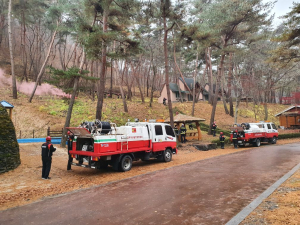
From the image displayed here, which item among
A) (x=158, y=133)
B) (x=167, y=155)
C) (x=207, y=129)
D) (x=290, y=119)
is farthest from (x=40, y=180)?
(x=290, y=119)

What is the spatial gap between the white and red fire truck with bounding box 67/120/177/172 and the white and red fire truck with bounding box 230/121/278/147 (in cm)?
1058

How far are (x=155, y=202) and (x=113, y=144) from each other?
13.1ft

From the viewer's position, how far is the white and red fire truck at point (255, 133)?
19.3m

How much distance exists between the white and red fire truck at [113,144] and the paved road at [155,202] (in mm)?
1507

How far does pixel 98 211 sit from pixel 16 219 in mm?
1794

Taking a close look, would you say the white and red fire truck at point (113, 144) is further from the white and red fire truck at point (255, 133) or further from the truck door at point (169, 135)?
the white and red fire truck at point (255, 133)

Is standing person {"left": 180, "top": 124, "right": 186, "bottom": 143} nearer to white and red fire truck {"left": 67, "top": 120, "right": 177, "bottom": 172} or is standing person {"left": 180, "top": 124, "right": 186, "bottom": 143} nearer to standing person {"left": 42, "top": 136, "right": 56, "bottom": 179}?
white and red fire truck {"left": 67, "top": 120, "right": 177, "bottom": 172}

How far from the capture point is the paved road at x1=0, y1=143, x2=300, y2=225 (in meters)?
4.77

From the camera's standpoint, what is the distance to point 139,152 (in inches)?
436

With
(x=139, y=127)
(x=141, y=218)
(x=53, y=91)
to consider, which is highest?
(x=53, y=91)

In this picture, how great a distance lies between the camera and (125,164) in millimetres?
10094

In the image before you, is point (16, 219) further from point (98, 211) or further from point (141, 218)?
point (141, 218)

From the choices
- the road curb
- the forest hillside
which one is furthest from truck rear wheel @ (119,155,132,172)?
the forest hillside

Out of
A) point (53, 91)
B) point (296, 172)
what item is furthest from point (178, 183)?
point (53, 91)
